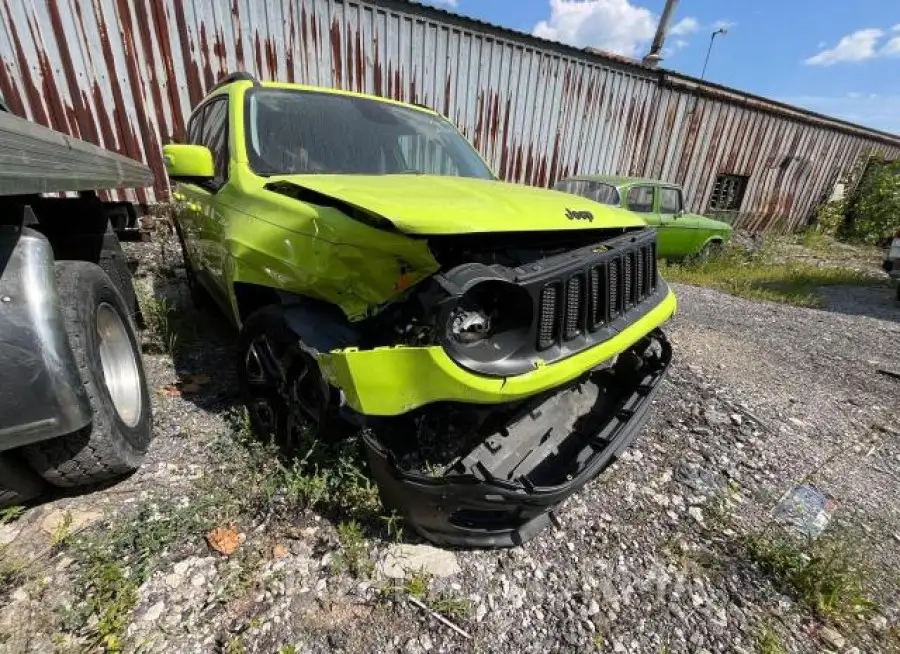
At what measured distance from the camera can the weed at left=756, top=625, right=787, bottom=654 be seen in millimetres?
1636

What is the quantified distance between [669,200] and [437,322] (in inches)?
306

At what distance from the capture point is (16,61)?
5.10 m

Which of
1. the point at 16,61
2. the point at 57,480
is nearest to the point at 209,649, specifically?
the point at 57,480

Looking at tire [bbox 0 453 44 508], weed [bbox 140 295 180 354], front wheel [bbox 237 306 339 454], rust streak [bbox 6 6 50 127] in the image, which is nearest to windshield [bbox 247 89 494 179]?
front wheel [bbox 237 306 339 454]

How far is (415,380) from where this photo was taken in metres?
1.49

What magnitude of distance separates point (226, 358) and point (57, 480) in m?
1.69

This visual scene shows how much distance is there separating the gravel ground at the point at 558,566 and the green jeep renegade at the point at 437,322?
0.96 feet

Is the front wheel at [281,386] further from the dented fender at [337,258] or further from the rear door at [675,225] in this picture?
the rear door at [675,225]

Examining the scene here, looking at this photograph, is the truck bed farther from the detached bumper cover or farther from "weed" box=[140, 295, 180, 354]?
the detached bumper cover

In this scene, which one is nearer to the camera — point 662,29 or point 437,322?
point 437,322

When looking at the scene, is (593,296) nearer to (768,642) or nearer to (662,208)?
(768,642)

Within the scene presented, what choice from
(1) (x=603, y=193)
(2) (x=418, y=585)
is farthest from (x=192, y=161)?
(1) (x=603, y=193)

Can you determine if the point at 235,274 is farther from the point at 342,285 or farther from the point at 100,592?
the point at 100,592

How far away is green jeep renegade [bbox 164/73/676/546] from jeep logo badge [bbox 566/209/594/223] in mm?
10
